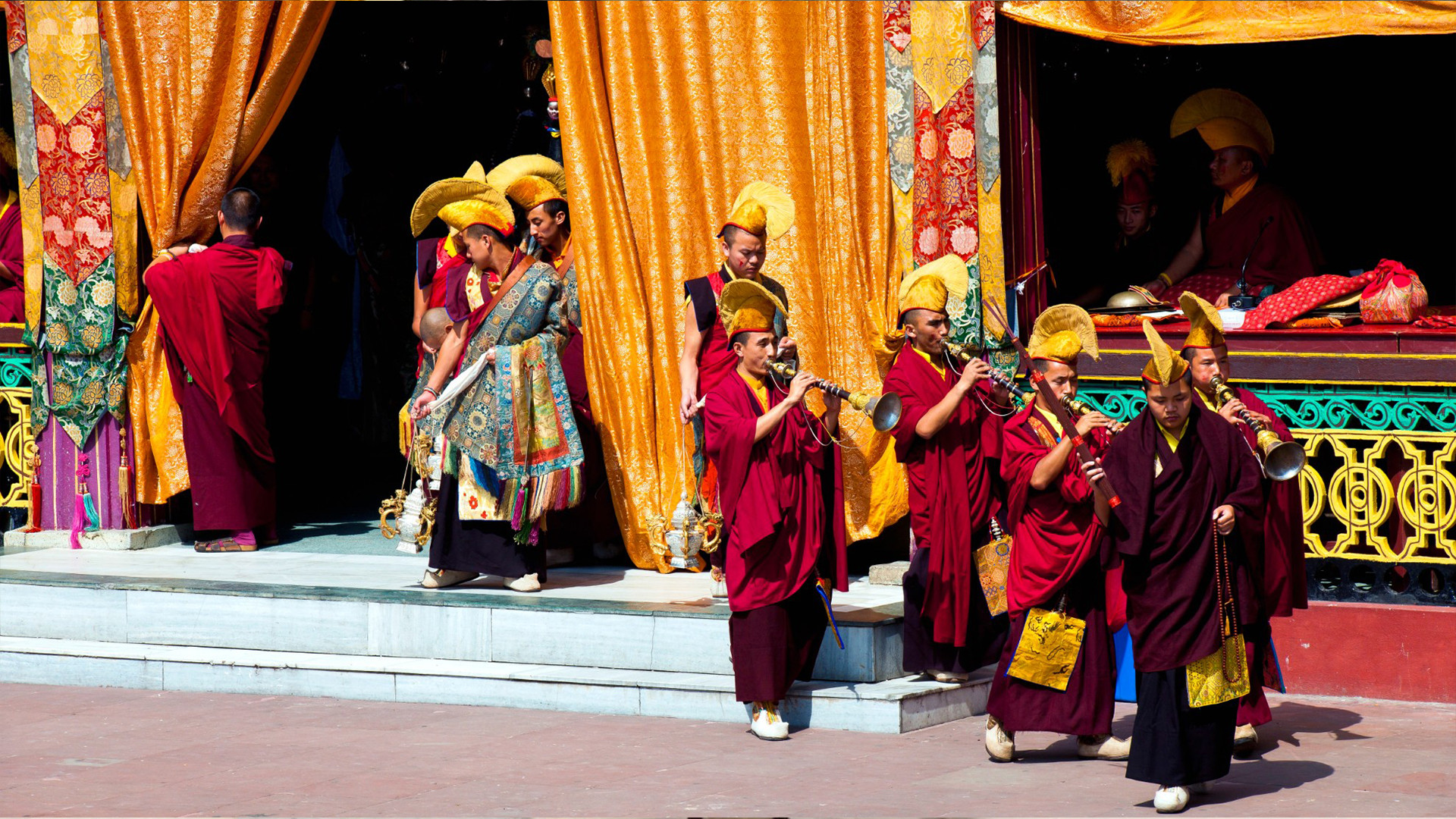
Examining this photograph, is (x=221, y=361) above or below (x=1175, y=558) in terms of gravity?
above

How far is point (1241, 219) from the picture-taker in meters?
7.96

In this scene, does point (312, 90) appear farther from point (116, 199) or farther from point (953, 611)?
point (953, 611)

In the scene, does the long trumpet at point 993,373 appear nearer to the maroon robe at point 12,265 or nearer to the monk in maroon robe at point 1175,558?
the monk in maroon robe at point 1175,558

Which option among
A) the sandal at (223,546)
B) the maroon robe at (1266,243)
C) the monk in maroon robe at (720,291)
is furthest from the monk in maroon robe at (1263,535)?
the sandal at (223,546)

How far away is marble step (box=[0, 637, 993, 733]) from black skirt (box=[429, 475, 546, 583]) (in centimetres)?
46

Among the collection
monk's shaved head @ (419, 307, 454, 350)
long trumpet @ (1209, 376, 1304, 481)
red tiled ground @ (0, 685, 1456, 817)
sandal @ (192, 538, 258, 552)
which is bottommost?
red tiled ground @ (0, 685, 1456, 817)

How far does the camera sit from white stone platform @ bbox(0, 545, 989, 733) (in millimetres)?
6551

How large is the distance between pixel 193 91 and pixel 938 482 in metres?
4.25

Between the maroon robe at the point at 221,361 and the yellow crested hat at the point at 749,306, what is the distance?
10.5ft

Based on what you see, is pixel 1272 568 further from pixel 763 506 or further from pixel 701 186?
pixel 701 186

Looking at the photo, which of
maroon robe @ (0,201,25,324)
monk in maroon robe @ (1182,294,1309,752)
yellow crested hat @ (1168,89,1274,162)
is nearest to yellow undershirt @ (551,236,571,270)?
yellow crested hat @ (1168,89,1274,162)

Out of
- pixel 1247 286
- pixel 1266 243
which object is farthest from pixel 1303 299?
pixel 1266 243

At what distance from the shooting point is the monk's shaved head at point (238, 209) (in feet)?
28.1

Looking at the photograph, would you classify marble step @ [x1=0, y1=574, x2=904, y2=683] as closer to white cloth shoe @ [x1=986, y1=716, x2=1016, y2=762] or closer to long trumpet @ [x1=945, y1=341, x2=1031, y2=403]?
white cloth shoe @ [x1=986, y1=716, x2=1016, y2=762]
